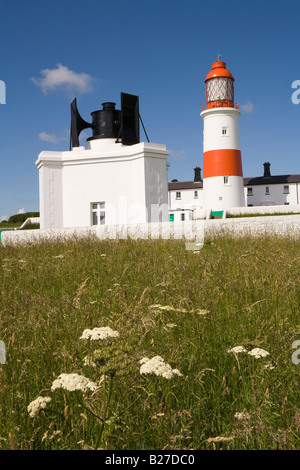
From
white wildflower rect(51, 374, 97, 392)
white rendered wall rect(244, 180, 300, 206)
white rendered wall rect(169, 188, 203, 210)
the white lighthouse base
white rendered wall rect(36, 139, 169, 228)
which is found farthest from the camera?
white rendered wall rect(169, 188, 203, 210)

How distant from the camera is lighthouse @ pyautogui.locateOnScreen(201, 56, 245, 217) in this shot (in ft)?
96.0

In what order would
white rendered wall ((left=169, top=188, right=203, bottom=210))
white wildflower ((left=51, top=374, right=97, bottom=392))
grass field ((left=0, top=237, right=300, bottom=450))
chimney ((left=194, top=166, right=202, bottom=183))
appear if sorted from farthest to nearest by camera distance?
1. chimney ((left=194, top=166, right=202, bottom=183))
2. white rendered wall ((left=169, top=188, right=203, bottom=210))
3. grass field ((left=0, top=237, right=300, bottom=450))
4. white wildflower ((left=51, top=374, right=97, bottom=392))

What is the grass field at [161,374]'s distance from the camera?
1.58 m

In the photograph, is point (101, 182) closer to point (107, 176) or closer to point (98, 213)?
point (107, 176)

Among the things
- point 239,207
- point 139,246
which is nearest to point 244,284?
point 139,246

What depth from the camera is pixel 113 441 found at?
1619mm

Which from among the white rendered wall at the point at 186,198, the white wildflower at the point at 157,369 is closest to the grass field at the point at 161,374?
the white wildflower at the point at 157,369

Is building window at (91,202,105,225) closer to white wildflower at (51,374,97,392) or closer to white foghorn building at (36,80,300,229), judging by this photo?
white foghorn building at (36,80,300,229)

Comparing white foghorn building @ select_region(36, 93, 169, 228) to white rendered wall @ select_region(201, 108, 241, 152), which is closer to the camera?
white foghorn building @ select_region(36, 93, 169, 228)

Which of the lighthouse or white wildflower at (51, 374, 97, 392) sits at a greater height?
the lighthouse

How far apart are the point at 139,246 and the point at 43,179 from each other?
1331cm

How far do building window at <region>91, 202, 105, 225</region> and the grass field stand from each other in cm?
1592

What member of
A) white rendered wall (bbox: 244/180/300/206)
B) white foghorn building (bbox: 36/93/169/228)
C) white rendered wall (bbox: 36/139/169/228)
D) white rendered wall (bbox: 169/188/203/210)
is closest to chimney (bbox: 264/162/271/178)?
white rendered wall (bbox: 244/180/300/206)

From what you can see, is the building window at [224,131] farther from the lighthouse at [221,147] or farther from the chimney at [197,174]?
the chimney at [197,174]
